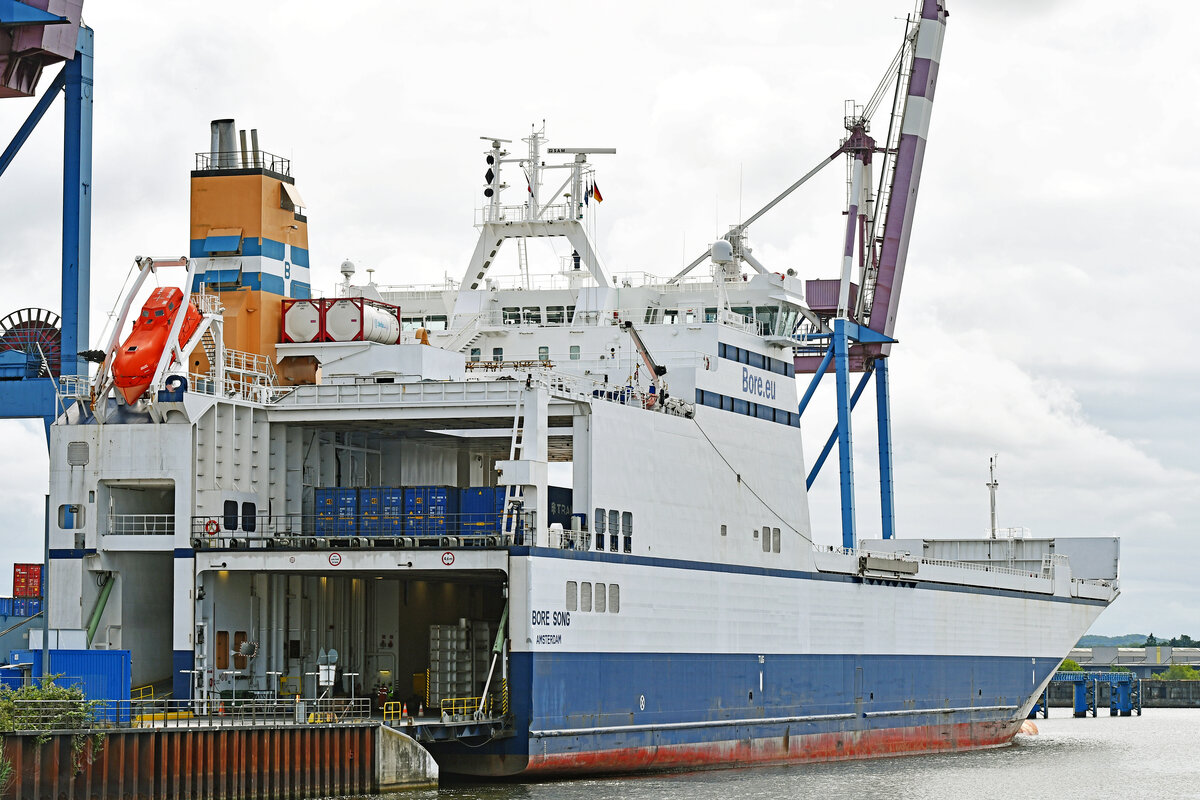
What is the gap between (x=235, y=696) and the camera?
3319 cm

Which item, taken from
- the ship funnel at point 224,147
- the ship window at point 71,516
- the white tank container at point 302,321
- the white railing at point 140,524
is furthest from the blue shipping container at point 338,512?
the ship funnel at point 224,147

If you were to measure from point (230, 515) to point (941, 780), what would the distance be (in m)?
17.0

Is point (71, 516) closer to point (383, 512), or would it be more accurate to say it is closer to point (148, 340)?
point (148, 340)

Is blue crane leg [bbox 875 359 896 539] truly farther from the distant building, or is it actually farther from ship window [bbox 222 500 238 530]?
the distant building

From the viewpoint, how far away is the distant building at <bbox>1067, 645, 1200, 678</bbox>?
129 meters

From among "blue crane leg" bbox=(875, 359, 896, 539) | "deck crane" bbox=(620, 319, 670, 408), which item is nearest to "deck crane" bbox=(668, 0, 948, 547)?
"blue crane leg" bbox=(875, 359, 896, 539)

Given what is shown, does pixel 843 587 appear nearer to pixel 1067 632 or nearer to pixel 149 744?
pixel 1067 632

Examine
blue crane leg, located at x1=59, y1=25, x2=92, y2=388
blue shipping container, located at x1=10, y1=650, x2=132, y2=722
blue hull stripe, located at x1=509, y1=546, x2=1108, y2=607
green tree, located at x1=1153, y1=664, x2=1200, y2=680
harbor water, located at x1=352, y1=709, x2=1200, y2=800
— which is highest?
blue crane leg, located at x1=59, y1=25, x2=92, y2=388

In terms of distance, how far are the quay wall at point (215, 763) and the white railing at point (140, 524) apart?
7.10m

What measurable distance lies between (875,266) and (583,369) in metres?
20.3

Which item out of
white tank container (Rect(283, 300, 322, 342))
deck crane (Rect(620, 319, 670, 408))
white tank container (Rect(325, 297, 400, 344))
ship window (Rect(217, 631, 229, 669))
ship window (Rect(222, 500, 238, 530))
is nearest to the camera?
ship window (Rect(217, 631, 229, 669))

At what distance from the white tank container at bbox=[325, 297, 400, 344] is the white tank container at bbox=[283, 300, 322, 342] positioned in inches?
11.1

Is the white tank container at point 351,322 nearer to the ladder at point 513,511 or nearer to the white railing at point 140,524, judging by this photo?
the white railing at point 140,524

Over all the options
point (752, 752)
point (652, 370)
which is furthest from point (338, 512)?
point (752, 752)
